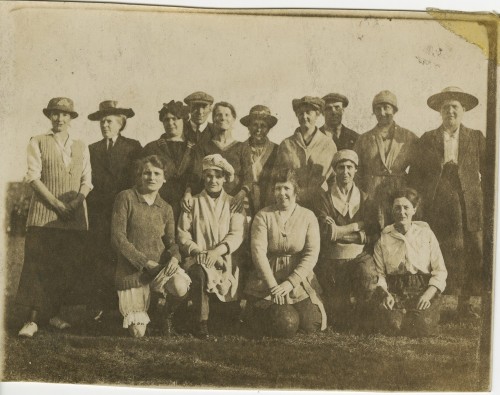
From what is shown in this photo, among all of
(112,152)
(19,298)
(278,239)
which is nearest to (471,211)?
(278,239)

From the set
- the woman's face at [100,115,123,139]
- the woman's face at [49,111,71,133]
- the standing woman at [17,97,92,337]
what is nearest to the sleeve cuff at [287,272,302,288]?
the standing woman at [17,97,92,337]

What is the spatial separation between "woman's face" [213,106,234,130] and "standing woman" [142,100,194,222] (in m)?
0.19

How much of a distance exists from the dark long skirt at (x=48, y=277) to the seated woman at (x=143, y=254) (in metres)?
0.28

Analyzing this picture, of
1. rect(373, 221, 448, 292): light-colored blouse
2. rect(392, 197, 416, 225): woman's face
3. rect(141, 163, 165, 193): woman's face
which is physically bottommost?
rect(373, 221, 448, 292): light-colored blouse

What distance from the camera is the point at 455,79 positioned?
400 cm

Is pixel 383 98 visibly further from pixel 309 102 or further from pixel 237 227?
pixel 237 227

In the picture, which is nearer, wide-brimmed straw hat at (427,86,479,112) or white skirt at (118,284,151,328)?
white skirt at (118,284,151,328)

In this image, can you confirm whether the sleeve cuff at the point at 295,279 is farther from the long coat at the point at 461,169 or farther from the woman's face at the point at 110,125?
the woman's face at the point at 110,125

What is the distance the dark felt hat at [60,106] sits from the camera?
393cm

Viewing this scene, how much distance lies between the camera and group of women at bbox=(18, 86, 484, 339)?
3.90 meters

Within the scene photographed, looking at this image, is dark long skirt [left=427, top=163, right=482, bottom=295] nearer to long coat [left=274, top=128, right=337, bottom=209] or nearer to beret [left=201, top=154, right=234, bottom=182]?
long coat [left=274, top=128, right=337, bottom=209]

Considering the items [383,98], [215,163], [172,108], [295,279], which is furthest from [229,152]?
[383,98]

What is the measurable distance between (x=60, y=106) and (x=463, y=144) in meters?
2.55

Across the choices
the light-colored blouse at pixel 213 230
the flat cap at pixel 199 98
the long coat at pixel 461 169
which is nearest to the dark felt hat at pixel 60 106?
the flat cap at pixel 199 98
